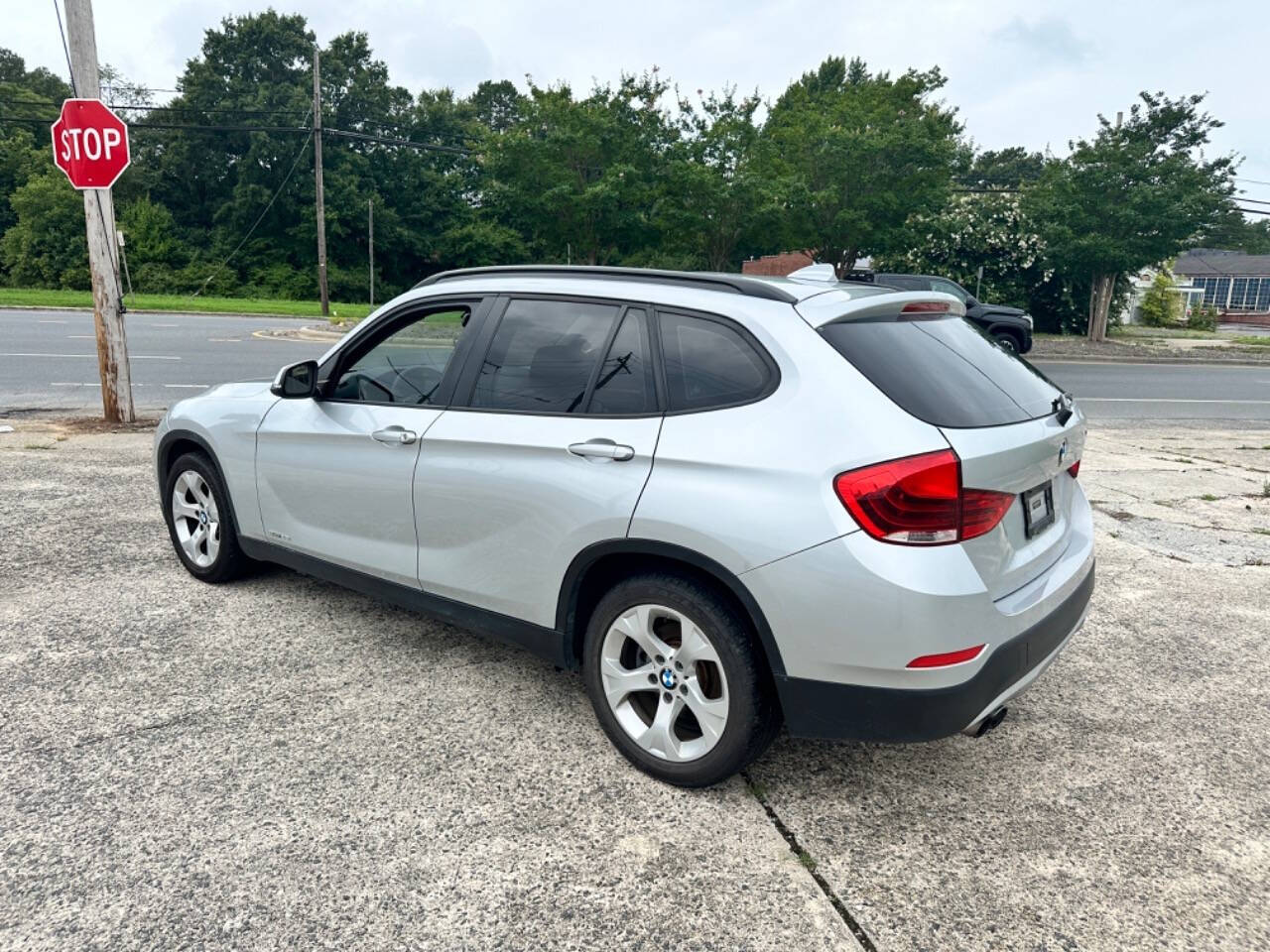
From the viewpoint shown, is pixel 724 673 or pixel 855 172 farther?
pixel 855 172

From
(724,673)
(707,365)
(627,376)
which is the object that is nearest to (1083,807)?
(724,673)

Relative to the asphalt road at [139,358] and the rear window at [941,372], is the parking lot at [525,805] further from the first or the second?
the asphalt road at [139,358]

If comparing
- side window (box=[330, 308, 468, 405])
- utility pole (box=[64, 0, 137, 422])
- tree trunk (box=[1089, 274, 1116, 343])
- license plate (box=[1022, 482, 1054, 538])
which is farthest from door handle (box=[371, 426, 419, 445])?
tree trunk (box=[1089, 274, 1116, 343])

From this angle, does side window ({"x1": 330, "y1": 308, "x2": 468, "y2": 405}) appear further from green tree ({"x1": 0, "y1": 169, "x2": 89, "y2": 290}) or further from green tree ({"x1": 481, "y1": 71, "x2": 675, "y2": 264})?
green tree ({"x1": 0, "y1": 169, "x2": 89, "y2": 290})

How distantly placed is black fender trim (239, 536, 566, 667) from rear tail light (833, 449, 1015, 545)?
3.89 feet

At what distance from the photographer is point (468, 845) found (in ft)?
8.32

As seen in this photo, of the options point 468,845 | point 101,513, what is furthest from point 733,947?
point 101,513

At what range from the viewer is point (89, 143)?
310 inches

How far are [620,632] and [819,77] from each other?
61858mm

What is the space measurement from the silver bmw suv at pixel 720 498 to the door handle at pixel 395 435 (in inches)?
0.4

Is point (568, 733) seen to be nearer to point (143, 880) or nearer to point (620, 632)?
point (620, 632)

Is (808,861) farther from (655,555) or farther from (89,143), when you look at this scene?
(89,143)

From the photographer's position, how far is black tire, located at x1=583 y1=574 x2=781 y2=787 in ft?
8.49

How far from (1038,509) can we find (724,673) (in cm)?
112
